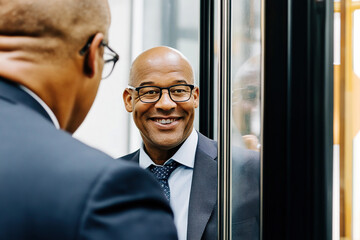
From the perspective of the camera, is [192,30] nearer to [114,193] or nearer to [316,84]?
[316,84]

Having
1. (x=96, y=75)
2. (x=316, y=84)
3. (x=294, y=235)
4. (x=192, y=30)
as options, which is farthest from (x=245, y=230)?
(x=192, y=30)

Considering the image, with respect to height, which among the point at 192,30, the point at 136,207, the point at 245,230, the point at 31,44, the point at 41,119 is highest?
the point at 192,30

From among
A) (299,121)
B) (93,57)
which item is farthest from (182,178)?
(93,57)

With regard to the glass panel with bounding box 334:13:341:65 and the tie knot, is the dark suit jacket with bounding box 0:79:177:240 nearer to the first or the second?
the glass panel with bounding box 334:13:341:65

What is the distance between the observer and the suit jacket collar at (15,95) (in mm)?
550

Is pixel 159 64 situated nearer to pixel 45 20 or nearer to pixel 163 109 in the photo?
pixel 163 109

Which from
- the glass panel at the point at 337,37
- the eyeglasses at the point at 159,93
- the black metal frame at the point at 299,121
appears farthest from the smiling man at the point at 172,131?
the glass panel at the point at 337,37

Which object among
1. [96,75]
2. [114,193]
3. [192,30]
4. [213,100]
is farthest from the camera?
[192,30]

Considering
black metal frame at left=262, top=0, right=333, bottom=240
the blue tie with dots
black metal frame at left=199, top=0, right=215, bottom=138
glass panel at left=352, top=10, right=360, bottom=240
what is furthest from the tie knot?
glass panel at left=352, top=10, right=360, bottom=240

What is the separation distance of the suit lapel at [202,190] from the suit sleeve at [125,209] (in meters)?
0.70

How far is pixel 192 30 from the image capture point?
2254 mm

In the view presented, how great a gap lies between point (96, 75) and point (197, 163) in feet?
2.49

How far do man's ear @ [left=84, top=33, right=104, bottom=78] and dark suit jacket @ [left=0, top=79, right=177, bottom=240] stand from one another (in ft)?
0.47

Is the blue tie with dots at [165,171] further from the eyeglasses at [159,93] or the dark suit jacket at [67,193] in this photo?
the dark suit jacket at [67,193]
